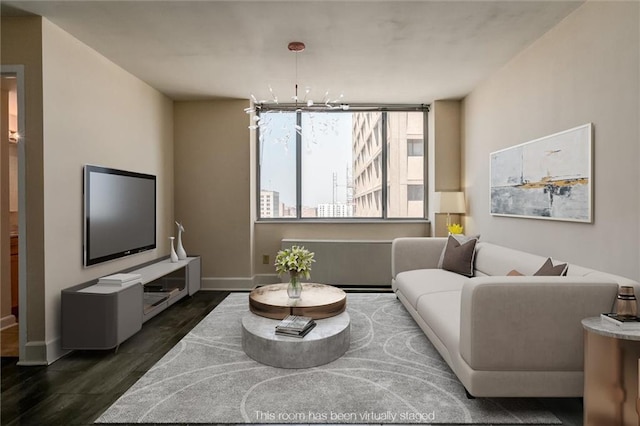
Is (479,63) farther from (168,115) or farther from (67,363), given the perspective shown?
(67,363)

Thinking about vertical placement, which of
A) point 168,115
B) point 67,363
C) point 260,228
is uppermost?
point 168,115

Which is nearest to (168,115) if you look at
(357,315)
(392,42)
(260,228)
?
(260,228)

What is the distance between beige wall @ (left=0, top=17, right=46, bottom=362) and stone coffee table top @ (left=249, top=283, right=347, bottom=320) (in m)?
1.59

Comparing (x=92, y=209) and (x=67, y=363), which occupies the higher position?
(x=92, y=209)

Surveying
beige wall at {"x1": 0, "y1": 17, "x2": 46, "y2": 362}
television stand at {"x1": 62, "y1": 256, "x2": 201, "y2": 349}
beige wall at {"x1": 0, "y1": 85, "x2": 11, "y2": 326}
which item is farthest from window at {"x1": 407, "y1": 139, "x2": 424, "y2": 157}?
beige wall at {"x1": 0, "y1": 85, "x2": 11, "y2": 326}

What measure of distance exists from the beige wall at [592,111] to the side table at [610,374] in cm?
78

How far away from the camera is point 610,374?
1.85 metres

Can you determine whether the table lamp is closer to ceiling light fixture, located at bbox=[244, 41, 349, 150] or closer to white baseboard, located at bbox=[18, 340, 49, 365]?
ceiling light fixture, located at bbox=[244, 41, 349, 150]

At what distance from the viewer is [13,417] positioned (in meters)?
2.15

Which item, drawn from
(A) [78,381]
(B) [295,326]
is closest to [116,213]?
(A) [78,381]

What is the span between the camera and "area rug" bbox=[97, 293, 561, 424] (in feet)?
6.94

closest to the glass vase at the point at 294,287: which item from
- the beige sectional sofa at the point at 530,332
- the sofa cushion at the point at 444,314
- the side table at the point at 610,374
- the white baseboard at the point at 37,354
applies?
the sofa cushion at the point at 444,314

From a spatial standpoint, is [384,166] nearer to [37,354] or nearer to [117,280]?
[117,280]

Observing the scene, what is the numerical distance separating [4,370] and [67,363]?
1.26 ft
